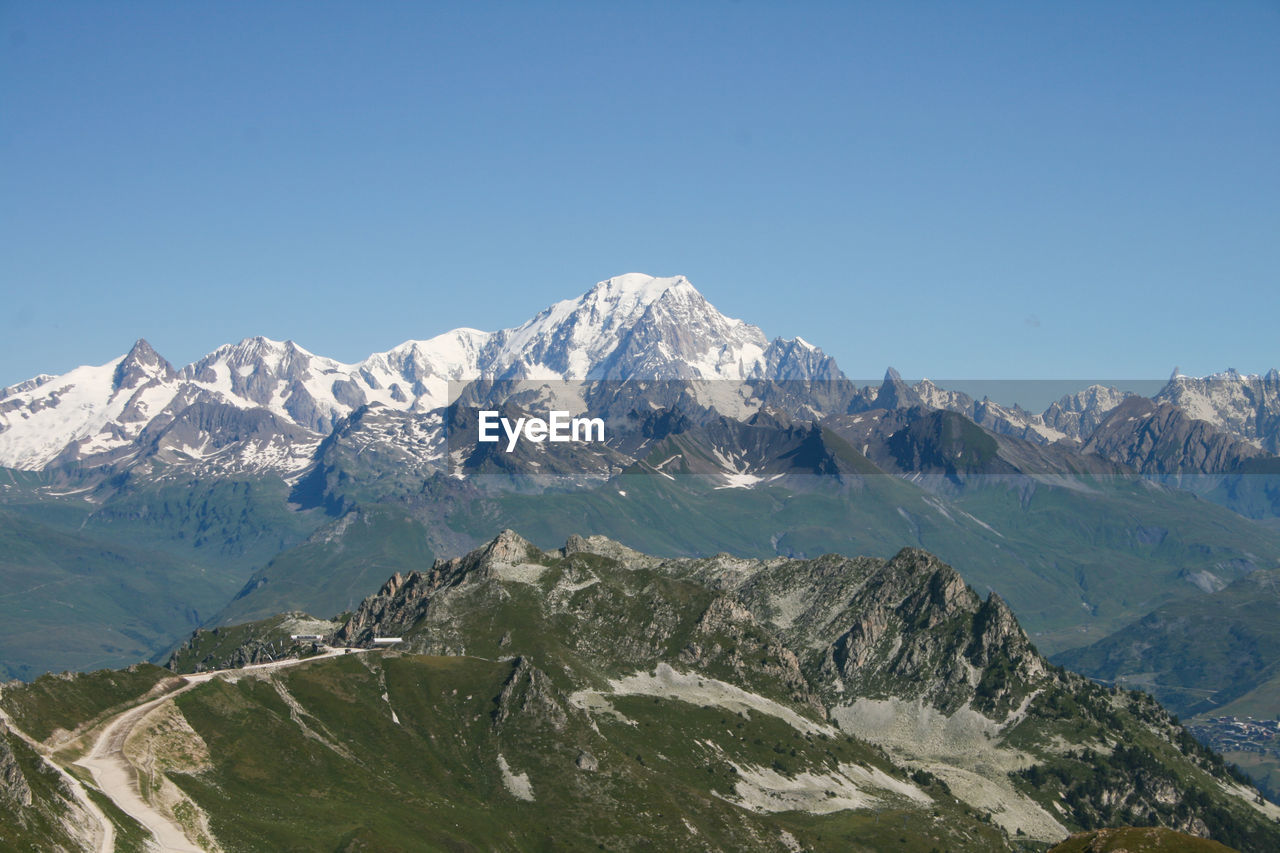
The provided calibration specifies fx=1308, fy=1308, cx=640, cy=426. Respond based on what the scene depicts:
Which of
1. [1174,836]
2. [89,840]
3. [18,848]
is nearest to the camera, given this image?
[1174,836]

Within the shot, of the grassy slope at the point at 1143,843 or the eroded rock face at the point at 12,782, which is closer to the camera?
the grassy slope at the point at 1143,843

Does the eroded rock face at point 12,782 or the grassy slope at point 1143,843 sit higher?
the grassy slope at point 1143,843

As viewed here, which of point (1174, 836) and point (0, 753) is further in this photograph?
point (0, 753)

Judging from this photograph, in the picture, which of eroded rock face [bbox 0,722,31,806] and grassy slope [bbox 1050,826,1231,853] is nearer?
grassy slope [bbox 1050,826,1231,853]

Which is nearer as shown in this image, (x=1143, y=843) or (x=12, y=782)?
(x=1143, y=843)

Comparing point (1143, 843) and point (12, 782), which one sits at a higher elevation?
point (1143, 843)

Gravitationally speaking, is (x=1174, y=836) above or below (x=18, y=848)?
above

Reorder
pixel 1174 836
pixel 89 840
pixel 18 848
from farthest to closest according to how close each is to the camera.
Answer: pixel 89 840
pixel 18 848
pixel 1174 836

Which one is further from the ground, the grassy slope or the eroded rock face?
the grassy slope

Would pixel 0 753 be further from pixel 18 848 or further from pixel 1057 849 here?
pixel 1057 849

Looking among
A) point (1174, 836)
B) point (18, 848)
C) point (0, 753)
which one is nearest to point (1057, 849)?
point (1174, 836)
